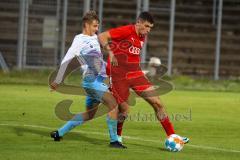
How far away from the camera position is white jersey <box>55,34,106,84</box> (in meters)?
12.4

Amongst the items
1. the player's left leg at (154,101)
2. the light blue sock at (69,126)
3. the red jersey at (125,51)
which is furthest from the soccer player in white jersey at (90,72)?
the player's left leg at (154,101)

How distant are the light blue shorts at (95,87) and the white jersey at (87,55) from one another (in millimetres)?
99

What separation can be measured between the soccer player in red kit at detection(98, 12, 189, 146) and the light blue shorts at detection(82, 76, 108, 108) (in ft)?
0.59

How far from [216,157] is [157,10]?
22358mm

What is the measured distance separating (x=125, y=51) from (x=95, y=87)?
2.39ft

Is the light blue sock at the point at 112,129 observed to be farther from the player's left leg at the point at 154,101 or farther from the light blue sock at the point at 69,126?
the light blue sock at the point at 69,126

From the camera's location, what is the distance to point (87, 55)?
41.8 ft

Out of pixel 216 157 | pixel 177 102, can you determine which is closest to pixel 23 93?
pixel 177 102

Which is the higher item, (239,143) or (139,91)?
(139,91)

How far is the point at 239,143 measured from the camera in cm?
1291

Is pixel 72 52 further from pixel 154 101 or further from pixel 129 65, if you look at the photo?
pixel 154 101

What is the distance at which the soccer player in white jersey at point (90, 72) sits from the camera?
40.4 feet

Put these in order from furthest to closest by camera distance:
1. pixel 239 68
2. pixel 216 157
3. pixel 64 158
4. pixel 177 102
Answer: pixel 239 68 < pixel 177 102 < pixel 216 157 < pixel 64 158

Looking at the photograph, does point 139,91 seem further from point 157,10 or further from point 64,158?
point 157,10
